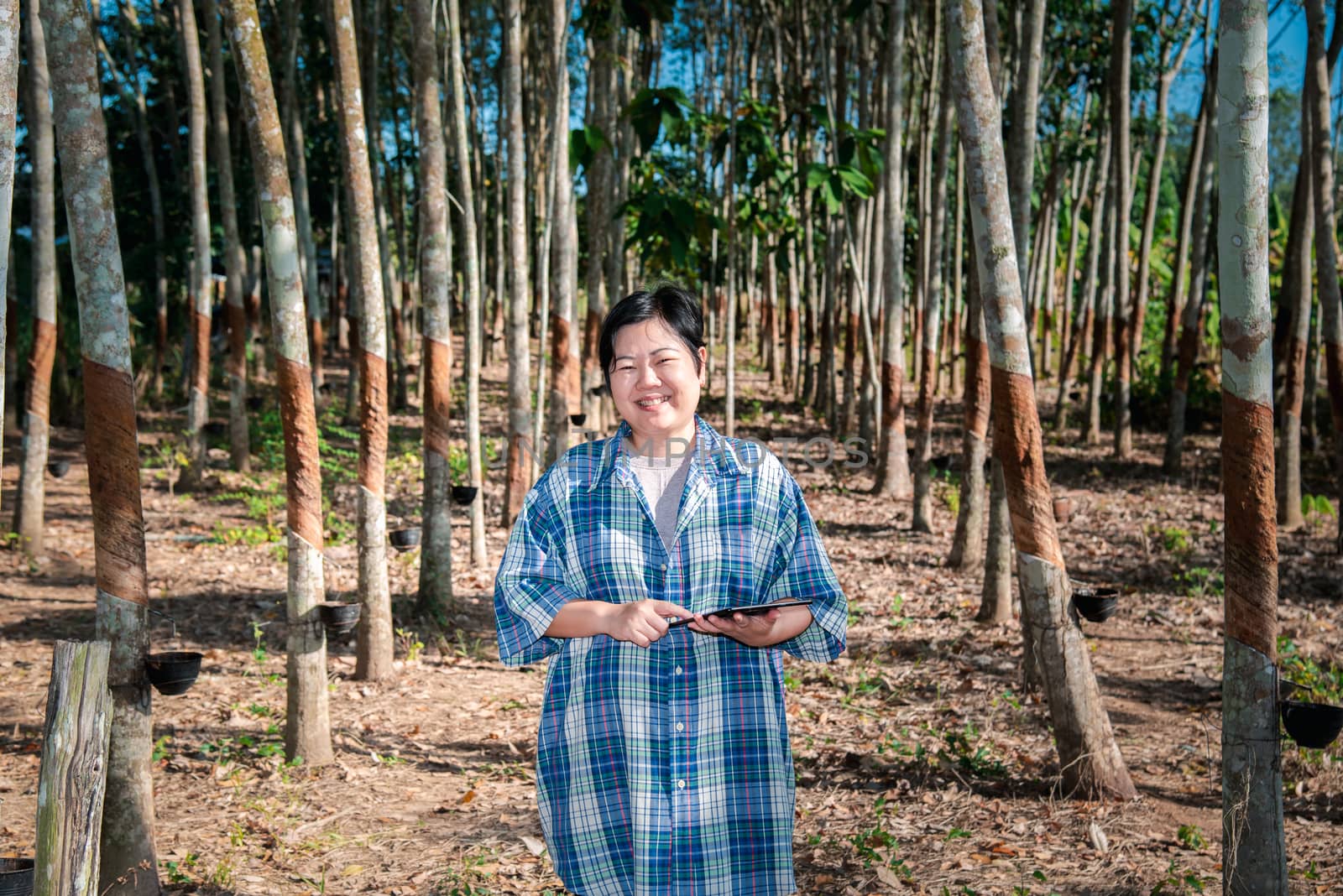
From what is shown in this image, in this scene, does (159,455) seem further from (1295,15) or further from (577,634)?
(1295,15)

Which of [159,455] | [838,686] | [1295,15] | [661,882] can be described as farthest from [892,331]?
[159,455]

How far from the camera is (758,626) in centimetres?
194

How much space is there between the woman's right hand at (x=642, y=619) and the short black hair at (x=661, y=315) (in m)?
0.52

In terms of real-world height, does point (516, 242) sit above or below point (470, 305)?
above

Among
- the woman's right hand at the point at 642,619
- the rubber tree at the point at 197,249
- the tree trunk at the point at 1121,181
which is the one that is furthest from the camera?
the tree trunk at the point at 1121,181

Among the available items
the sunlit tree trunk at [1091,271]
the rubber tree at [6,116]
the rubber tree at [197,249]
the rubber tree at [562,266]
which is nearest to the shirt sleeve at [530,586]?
the rubber tree at [6,116]

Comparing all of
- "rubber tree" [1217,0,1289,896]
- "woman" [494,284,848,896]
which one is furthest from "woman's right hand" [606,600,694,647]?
"rubber tree" [1217,0,1289,896]

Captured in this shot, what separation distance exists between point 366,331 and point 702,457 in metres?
3.58

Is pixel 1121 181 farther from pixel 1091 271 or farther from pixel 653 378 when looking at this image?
pixel 653 378

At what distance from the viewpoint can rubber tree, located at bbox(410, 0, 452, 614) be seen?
5898 mm

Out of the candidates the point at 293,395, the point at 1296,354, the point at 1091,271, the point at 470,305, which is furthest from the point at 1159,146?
the point at 293,395

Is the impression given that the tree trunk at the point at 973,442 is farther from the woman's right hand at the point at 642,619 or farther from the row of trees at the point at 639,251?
the woman's right hand at the point at 642,619

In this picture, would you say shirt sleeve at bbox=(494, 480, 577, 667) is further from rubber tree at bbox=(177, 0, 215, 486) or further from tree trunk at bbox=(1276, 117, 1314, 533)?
rubber tree at bbox=(177, 0, 215, 486)

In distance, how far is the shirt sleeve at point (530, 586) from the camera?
6.64 ft
